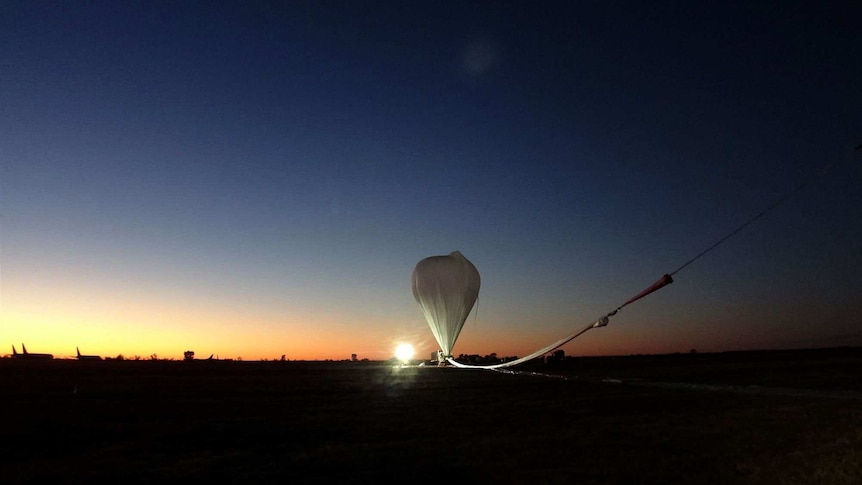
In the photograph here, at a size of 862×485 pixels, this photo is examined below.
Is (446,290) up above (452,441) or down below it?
above

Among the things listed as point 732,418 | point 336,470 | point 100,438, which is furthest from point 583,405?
point 100,438

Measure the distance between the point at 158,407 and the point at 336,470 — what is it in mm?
16040

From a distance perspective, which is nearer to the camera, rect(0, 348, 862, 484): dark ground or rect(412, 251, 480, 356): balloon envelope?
rect(0, 348, 862, 484): dark ground

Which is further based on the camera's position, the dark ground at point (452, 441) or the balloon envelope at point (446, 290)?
the balloon envelope at point (446, 290)

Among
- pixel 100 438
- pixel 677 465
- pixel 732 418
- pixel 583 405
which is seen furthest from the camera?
pixel 583 405

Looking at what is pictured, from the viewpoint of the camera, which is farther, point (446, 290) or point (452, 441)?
point (446, 290)

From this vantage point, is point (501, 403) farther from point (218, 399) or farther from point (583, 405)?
point (218, 399)

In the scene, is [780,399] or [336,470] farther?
[780,399]

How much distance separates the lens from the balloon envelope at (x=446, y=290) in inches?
2229

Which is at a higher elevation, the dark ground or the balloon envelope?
the balloon envelope

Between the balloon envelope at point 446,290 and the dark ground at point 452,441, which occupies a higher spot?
the balloon envelope at point 446,290

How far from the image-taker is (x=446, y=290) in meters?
56.6

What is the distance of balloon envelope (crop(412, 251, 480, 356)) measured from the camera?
5662 centimetres

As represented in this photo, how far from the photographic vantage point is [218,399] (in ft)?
92.7
